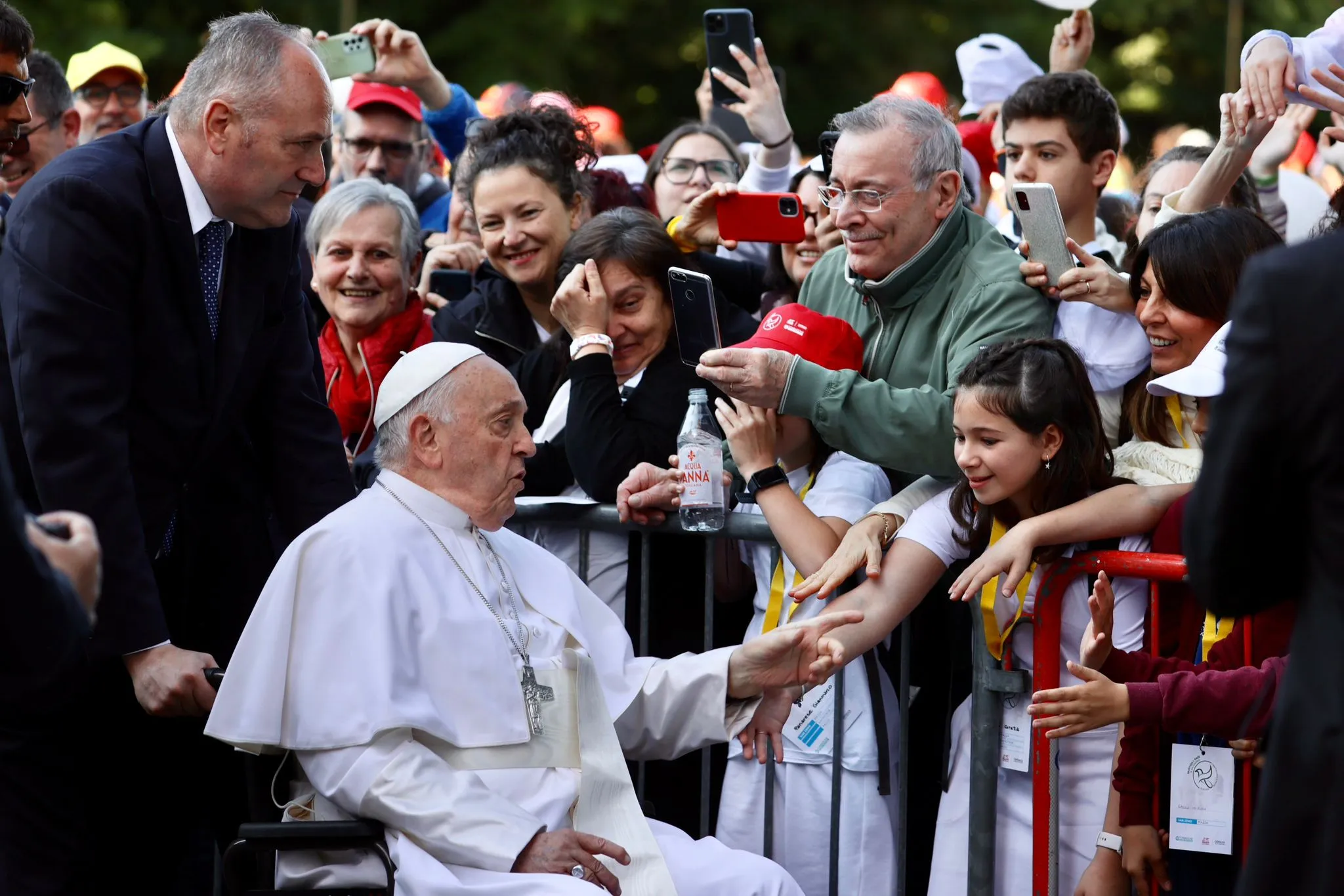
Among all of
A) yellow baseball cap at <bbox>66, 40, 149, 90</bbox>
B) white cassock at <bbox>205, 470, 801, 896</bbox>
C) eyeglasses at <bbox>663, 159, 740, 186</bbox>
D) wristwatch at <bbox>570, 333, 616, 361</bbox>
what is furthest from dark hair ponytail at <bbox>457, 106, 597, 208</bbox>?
yellow baseball cap at <bbox>66, 40, 149, 90</bbox>

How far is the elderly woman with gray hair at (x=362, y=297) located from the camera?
5.23m

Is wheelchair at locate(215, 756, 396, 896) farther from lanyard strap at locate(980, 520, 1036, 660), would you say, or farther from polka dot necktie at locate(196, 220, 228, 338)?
lanyard strap at locate(980, 520, 1036, 660)

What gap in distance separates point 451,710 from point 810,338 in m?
1.31

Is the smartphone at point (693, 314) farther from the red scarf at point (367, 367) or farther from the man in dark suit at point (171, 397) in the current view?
the red scarf at point (367, 367)

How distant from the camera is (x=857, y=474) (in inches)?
165

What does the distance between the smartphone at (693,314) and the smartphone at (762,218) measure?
36 cm

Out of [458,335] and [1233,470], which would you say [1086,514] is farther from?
[458,335]

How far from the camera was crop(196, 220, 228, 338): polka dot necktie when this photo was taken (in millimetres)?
3828

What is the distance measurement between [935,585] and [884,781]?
0.51m

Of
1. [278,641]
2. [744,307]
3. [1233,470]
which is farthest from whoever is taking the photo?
[744,307]

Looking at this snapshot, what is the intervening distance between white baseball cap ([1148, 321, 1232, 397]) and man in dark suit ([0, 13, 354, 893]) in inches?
78.6

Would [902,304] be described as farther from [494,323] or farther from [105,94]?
[105,94]

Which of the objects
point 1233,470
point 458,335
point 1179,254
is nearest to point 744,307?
point 458,335

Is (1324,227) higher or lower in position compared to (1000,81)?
lower
